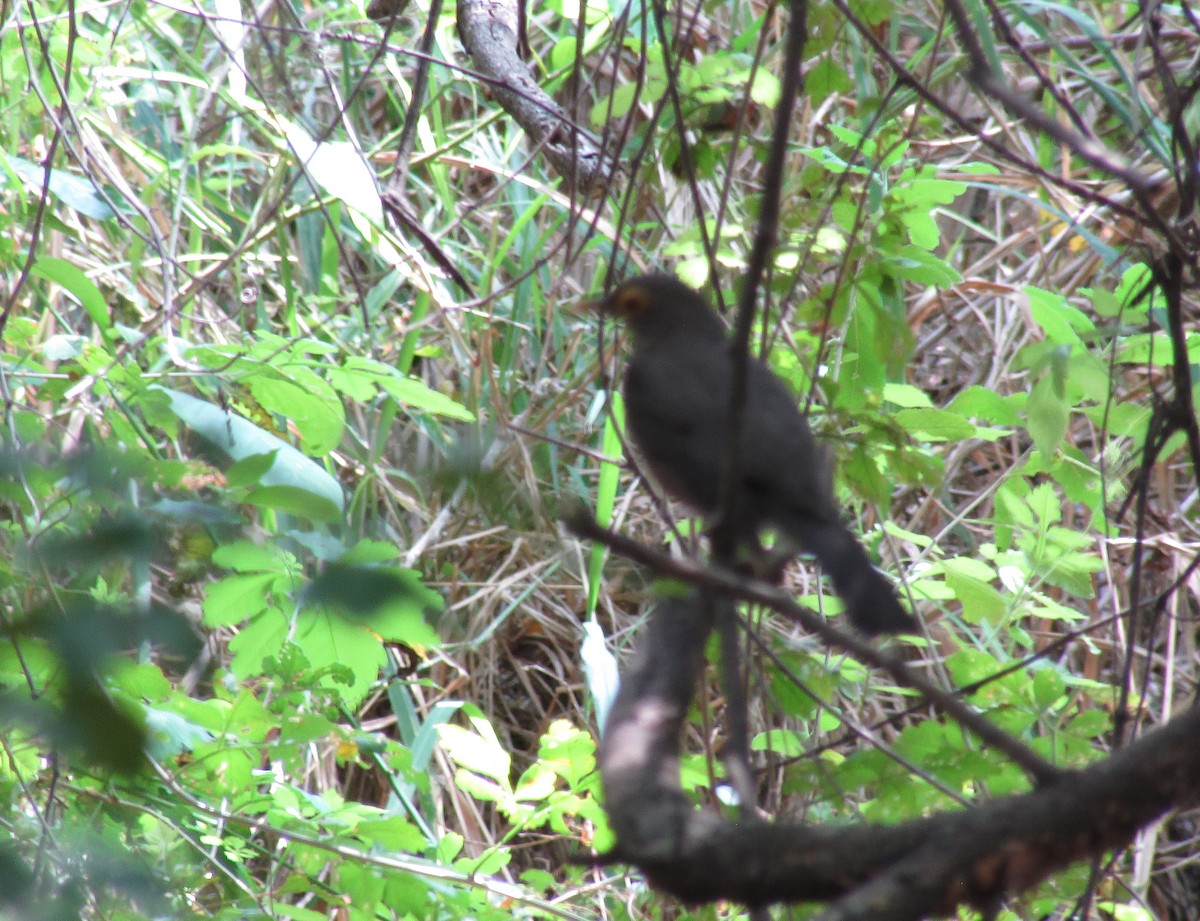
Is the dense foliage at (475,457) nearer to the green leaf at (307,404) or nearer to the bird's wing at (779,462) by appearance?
the green leaf at (307,404)

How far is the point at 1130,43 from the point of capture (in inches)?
177

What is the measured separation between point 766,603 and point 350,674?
160 centimetres

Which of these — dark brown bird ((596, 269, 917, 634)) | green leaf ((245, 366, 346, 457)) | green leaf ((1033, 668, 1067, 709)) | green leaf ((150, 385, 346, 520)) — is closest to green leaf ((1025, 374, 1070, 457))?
dark brown bird ((596, 269, 917, 634))

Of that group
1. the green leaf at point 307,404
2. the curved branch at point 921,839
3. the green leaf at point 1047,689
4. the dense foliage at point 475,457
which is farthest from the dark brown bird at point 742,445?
the curved branch at point 921,839

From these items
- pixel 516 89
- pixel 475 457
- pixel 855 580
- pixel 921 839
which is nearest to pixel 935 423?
pixel 855 580

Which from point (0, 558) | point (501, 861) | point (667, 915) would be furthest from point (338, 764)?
point (0, 558)

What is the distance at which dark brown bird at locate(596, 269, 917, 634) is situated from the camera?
205 cm

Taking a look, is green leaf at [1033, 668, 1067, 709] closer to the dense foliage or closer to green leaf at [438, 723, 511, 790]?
the dense foliage

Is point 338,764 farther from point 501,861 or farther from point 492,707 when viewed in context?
point 501,861

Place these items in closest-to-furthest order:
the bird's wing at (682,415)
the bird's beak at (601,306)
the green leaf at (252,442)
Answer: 1. the green leaf at (252,442)
2. the bird's wing at (682,415)
3. the bird's beak at (601,306)

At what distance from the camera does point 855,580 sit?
2023 millimetres

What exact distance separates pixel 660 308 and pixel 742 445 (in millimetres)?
753

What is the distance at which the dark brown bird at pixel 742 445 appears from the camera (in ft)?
6.73

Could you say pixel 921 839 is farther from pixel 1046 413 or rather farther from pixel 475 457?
pixel 1046 413
